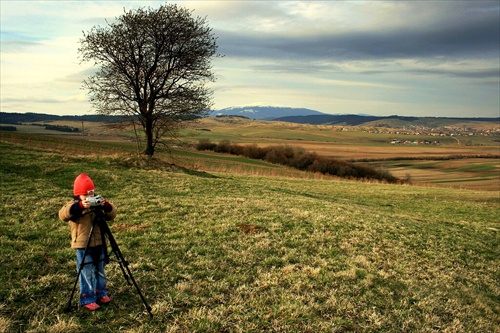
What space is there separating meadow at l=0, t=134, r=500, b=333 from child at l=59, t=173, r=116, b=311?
0.31 metres

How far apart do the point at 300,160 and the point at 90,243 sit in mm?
71925

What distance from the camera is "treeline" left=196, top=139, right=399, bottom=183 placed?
72.4m

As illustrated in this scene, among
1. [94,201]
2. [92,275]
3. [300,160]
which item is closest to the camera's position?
[94,201]

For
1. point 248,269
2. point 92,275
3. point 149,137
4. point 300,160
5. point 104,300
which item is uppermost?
point 149,137

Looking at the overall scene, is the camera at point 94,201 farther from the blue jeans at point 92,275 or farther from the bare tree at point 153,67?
the bare tree at point 153,67

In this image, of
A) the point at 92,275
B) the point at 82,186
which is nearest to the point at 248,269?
the point at 92,275

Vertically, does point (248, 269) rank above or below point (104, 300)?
below

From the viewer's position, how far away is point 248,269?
8984mm

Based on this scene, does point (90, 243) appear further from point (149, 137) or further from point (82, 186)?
point (149, 137)

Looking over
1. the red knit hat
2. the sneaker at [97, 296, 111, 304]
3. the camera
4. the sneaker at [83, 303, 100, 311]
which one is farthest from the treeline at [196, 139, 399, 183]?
the camera

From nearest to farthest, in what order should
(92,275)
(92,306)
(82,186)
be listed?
(82,186) < (92,306) < (92,275)

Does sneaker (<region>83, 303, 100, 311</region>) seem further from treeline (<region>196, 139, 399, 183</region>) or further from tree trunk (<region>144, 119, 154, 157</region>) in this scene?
treeline (<region>196, 139, 399, 183</region>)

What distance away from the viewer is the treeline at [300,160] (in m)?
72.4

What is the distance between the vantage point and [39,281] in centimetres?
725
